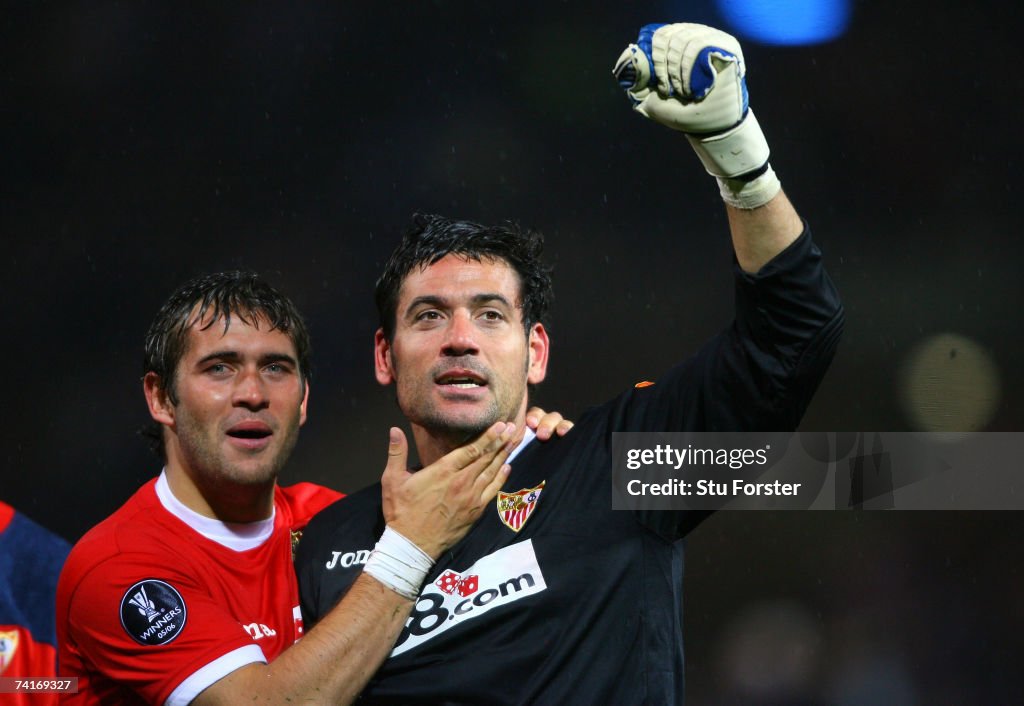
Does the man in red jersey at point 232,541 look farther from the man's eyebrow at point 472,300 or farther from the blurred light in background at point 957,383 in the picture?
the blurred light in background at point 957,383

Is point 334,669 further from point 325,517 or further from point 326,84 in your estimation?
point 326,84

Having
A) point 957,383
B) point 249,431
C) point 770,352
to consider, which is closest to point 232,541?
point 249,431

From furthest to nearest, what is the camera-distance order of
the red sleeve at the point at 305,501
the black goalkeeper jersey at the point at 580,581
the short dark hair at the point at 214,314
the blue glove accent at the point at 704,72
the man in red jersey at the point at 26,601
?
the man in red jersey at the point at 26,601 < the red sleeve at the point at 305,501 < the short dark hair at the point at 214,314 < the black goalkeeper jersey at the point at 580,581 < the blue glove accent at the point at 704,72

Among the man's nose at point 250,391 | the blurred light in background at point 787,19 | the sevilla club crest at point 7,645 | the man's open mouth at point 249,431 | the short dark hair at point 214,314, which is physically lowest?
the sevilla club crest at point 7,645

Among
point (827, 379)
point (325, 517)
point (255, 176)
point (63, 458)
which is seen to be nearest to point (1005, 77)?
point (827, 379)

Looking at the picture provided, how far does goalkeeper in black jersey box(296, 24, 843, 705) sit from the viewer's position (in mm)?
2031

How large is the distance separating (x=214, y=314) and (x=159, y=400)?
0.34 metres

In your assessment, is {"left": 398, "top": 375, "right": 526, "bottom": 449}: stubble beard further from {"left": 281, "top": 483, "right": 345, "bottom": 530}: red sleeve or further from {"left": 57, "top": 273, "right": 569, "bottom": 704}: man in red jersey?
{"left": 281, "top": 483, "right": 345, "bottom": 530}: red sleeve

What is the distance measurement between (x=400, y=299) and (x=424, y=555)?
2.44 feet

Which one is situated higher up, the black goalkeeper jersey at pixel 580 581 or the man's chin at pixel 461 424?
the man's chin at pixel 461 424

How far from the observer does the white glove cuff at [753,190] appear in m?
2.03

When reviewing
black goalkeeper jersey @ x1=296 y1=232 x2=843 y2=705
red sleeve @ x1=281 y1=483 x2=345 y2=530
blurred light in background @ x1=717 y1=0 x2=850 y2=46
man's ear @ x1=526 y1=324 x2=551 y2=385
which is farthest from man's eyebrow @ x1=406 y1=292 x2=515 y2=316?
blurred light in background @ x1=717 y1=0 x2=850 y2=46

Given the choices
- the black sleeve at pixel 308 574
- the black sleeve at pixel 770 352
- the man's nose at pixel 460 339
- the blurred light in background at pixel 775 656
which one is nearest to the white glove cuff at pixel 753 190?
the black sleeve at pixel 770 352

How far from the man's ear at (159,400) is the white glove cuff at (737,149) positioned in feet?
6.35
